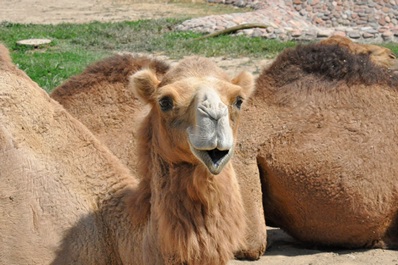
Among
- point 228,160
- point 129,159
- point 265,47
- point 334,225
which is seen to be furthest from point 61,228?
point 265,47

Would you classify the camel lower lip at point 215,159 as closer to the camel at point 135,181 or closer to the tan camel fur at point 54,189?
the camel at point 135,181

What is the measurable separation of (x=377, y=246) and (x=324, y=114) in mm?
1034

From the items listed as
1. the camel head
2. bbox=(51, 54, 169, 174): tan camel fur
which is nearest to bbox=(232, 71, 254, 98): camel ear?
the camel head

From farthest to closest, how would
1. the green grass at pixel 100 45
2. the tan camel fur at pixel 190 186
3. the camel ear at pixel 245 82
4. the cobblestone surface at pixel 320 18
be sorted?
the cobblestone surface at pixel 320 18
the green grass at pixel 100 45
the camel ear at pixel 245 82
the tan camel fur at pixel 190 186

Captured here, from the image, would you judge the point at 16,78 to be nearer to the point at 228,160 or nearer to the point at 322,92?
the point at 228,160

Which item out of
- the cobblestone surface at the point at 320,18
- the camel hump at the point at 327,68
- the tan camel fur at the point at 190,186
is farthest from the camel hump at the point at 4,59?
the cobblestone surface at the point at 320,18

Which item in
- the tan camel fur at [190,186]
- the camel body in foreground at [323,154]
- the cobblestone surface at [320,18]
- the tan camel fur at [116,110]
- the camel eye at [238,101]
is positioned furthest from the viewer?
the cobblestone surface at [320,18]

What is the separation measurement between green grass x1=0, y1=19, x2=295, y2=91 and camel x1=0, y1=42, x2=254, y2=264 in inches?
253

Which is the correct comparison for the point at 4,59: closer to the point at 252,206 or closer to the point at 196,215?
the point at 196,215

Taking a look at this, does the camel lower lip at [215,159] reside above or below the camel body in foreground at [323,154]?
above

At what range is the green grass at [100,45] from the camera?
12.1 metres

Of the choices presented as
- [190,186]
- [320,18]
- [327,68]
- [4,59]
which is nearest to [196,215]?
[190,186]

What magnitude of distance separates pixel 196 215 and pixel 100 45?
11414 millimetres

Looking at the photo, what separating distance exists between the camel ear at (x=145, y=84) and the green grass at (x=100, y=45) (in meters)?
6.89
